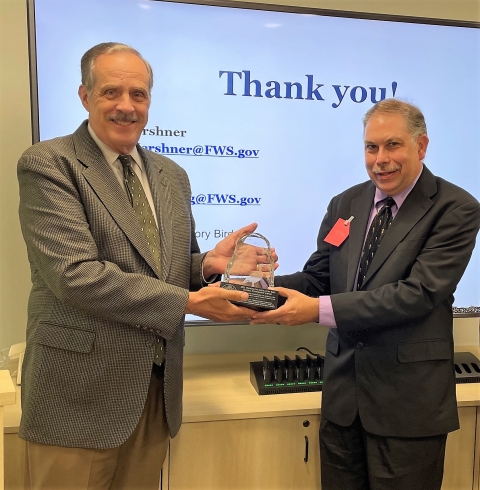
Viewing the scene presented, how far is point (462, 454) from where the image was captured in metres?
2.04

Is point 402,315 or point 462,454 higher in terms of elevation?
point 402,315

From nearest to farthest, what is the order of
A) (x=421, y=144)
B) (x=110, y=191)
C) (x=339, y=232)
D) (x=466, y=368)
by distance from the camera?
(x=110, y=191) → (x=421, y=144) → (x=339, y=232) → (x=466, y=368)

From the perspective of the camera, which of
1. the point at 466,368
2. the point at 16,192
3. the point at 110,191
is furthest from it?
the point at 466,368

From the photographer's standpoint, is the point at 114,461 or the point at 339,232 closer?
the point at 114,461

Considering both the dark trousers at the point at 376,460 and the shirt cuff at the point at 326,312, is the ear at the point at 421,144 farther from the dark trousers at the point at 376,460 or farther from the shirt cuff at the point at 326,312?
the dark trousers at the point at 376,460

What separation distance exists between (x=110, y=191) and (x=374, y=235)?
0.87 m

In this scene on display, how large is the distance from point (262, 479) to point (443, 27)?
207 cm

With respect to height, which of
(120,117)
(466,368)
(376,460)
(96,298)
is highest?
(120,117)

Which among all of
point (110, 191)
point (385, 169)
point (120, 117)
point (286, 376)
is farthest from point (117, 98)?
point (286, 376)

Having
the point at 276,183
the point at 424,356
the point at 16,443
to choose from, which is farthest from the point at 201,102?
the point at 16,443

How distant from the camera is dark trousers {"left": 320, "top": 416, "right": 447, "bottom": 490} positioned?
1647 mm

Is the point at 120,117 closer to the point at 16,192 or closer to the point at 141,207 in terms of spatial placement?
the point at 141,207

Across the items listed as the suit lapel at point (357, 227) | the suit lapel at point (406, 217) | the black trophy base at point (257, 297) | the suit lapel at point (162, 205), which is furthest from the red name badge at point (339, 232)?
the suit lapel at point (162, 205)

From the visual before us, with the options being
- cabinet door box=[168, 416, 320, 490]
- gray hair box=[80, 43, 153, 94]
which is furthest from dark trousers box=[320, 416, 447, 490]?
gray hair box=[80, 43, 153, 94]
